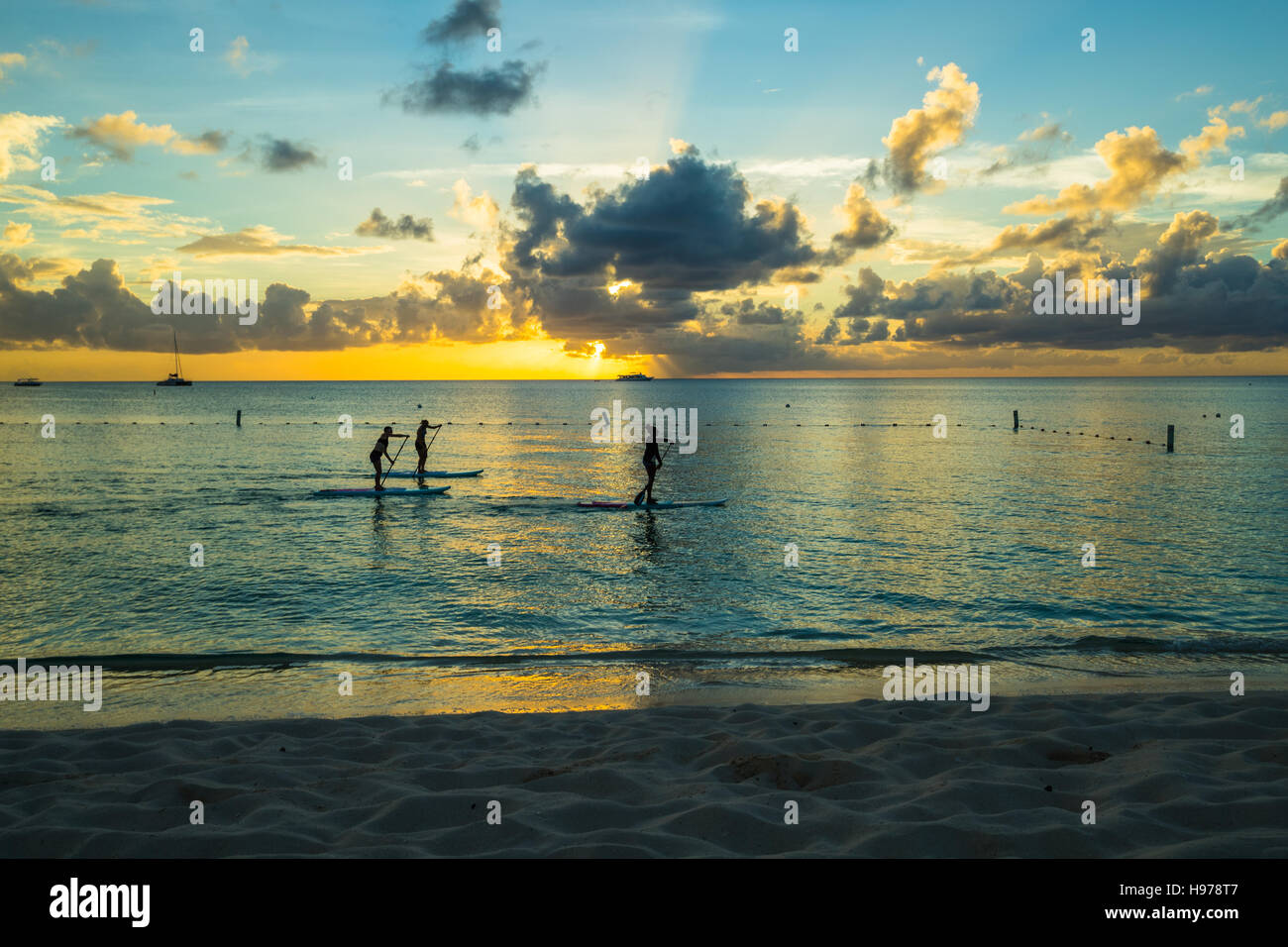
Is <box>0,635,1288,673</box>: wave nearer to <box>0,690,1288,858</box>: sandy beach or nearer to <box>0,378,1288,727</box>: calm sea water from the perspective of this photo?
<box>0,378,1288,727</box>: calm sea water

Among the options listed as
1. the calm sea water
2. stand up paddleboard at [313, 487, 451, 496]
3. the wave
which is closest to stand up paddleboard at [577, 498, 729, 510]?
the calm sea water

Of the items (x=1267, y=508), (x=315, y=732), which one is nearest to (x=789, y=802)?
(x=315, y=732)

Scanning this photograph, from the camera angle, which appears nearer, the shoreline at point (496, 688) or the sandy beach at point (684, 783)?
the sandy beach at point (684, 783)

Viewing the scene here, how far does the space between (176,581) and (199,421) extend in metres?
95.0

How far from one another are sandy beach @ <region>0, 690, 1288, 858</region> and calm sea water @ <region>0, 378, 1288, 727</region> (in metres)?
2.16

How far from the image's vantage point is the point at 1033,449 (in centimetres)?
6044

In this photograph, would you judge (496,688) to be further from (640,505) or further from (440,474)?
(440,474)

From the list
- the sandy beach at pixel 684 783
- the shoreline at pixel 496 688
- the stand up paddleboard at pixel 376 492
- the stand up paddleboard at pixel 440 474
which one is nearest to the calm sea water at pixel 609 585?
the shoreline at pixel 496 688

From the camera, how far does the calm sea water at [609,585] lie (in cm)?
1226

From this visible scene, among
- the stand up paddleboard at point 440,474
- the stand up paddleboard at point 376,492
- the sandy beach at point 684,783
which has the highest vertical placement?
the stand up paddleboard at point 440,474

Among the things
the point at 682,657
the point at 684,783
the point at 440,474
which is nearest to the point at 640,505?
the point at 440,474

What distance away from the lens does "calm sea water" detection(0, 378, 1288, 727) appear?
12.3 m

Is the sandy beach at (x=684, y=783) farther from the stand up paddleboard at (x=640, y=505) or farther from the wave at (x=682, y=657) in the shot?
the stand up paddleboard at (x=640, y=505)

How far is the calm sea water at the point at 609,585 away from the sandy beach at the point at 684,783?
2.16 meters
